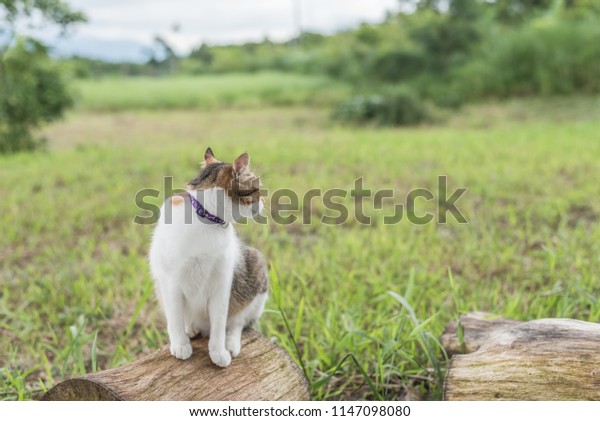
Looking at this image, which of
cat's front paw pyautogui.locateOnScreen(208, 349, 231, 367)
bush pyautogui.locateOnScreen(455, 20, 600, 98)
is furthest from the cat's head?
bush pyautogui.locateOnScreen(455, 20, 600, 98)

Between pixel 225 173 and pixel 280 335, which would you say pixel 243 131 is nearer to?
pixel 280 335

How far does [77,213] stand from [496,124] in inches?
171

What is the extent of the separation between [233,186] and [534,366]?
0.80 metres

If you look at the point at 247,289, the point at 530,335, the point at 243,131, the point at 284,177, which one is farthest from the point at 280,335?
the point at 243,131

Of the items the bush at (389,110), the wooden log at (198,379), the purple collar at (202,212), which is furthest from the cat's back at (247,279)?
the bush at (389,110)

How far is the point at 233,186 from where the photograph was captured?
3.82 ft

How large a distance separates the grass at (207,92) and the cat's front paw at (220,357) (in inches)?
277

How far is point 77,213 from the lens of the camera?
10.8 feet

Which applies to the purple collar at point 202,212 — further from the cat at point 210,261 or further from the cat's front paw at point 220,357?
the cat's front paw at point 220,357

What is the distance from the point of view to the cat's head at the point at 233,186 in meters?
1.16

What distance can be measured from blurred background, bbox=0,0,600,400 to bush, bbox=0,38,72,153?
0.05ft

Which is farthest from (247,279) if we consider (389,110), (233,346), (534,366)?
(389,110)

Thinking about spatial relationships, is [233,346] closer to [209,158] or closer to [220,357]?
[220,357]

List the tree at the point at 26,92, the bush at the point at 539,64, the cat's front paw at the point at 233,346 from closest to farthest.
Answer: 1. the cat's front paw at the point at 233,346
2. the tree at the point at 26,92
3. the bush at the point at 539,64
